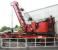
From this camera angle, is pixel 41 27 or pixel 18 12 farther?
pixel 18 12

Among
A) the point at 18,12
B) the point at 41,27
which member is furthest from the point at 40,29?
the point at 18,12

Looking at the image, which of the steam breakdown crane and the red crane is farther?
the steam breakdown crane

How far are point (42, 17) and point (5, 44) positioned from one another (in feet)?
17.4

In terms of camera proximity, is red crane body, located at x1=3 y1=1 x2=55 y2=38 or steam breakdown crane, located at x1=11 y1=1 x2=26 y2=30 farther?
steam breakdown crane, located at x1=11 y1=1 x2=26 y2=30

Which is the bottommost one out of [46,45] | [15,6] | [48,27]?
[46,45]

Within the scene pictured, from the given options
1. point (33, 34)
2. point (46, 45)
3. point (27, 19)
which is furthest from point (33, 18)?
point (46, 45)

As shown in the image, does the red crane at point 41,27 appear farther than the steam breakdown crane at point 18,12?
No

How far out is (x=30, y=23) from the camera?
18234 millimetres

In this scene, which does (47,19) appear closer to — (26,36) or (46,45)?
(26,36)

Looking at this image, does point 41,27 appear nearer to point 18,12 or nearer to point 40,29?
point 40,29

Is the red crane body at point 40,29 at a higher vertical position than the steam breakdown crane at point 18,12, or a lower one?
lower

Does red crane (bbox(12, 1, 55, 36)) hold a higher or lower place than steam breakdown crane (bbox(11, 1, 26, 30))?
lower

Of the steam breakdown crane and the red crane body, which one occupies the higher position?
the steam breakdown crane

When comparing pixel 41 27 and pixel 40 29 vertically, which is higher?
pixel 41 27
